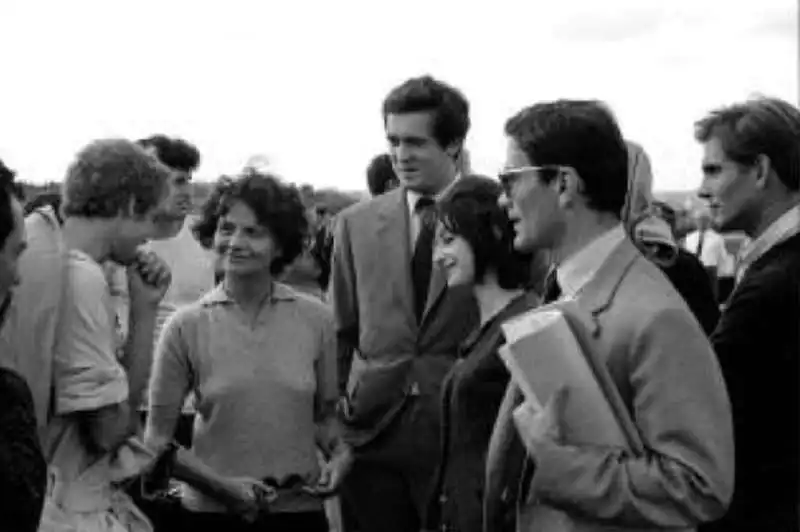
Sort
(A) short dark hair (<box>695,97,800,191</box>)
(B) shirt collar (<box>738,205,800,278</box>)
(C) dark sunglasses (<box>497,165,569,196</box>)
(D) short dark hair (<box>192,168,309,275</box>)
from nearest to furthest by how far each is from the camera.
→ 1. (C) dark sunglasses (<box>497,165,569,196</box>)
2. (B) shirt collar (<box>738,205,800,278</box>)
3. (A) short dark hair (<box>695,97,800,191</box>)
4. (D) short dark hair (<box>192,168,309,275</box>)

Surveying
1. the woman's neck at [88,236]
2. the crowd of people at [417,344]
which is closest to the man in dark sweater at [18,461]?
the crowd of people at [417,344]

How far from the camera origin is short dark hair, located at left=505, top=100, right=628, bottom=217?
3150 mm

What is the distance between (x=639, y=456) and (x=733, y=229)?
1497 millimetres

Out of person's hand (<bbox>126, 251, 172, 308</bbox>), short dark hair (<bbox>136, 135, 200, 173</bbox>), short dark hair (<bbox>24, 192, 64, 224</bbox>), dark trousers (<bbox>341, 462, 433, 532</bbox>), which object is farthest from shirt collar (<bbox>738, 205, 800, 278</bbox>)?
short dark hair (<bbox>136, 135, 200, 173</bbox>)

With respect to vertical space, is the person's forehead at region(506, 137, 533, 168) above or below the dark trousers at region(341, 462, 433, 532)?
above

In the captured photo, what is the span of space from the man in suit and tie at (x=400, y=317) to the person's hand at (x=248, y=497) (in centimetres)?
52

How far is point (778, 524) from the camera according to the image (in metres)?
3.80

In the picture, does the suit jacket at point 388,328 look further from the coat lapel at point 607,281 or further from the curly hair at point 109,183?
the coat lapel at point 607,281

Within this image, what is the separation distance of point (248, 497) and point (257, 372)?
0.43 m

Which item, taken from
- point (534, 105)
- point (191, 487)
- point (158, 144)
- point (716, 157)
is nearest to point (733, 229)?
point (716, 157)

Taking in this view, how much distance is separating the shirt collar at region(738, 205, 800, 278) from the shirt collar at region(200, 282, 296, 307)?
1718mm

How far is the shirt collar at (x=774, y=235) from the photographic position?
4.05 m

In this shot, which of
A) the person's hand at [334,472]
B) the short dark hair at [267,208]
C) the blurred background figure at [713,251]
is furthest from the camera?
the blurred background figure at [713,251]

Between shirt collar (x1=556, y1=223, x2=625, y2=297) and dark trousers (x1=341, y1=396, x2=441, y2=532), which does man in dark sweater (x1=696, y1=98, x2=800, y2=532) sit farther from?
dark trousers (x1=341, y1=396, x2=441, y2=532)
